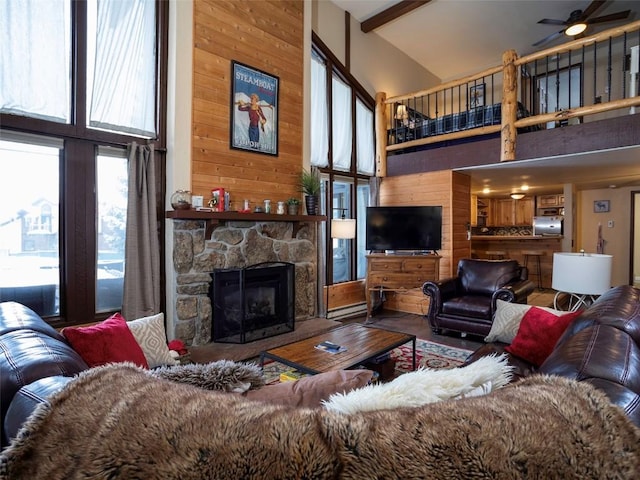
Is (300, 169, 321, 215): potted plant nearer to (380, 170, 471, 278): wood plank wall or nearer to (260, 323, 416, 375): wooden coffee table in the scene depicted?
(260, 323, 416, 375): wooden coffee table

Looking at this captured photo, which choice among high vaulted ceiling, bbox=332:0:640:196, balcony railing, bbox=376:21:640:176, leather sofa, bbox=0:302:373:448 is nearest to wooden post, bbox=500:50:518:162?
balcony railing, bbox=376:21:640:176

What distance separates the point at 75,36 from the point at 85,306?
2357 mm

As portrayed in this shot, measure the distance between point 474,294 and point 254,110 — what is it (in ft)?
11.5

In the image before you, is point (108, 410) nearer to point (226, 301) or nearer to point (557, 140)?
point (226, 301)

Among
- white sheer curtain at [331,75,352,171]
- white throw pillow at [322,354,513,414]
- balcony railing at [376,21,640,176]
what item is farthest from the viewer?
white sheer curtain at [331,75,352,171]

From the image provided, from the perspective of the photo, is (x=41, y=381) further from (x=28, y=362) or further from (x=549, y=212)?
(x=549, y=212)

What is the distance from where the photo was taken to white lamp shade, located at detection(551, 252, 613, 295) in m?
2.81

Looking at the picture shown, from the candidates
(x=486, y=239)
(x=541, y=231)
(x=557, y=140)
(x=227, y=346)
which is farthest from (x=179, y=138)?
(x=541, y=231)

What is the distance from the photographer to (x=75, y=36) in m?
3.04

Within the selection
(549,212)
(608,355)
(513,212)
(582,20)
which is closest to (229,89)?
(608,355)

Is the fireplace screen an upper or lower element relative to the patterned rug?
upper

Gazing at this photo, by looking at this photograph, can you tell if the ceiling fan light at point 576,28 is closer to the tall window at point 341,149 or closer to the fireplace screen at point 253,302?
the tall window at point 341,149

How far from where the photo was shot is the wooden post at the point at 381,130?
5.91 meters

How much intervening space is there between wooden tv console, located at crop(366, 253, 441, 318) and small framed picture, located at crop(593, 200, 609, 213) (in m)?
5.02
